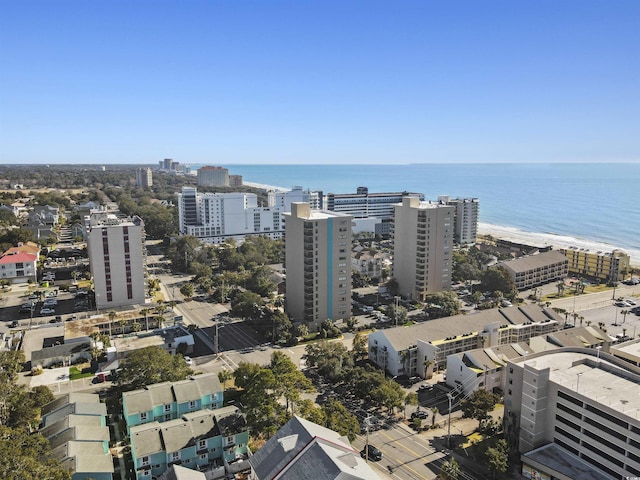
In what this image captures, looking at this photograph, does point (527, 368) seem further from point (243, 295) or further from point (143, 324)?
point (143, 324)

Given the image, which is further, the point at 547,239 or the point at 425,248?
the point at 547,239

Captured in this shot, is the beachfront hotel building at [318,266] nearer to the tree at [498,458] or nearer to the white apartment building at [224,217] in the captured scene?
the tree at [498,458]

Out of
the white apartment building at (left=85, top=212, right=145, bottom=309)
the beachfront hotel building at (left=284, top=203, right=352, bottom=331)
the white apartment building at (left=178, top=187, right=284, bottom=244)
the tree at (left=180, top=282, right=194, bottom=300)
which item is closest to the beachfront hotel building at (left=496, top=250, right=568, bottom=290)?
the beachfront hotel building at (left=284, top=203, right=352, bottom=331)

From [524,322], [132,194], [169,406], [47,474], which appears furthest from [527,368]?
[132,194]

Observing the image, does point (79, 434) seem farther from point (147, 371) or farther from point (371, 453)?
point (371, 453)

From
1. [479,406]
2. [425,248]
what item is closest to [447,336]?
[479,406]

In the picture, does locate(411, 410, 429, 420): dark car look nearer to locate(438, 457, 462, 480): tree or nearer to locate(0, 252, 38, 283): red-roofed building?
locate(438, 457, 462, 480): tree
